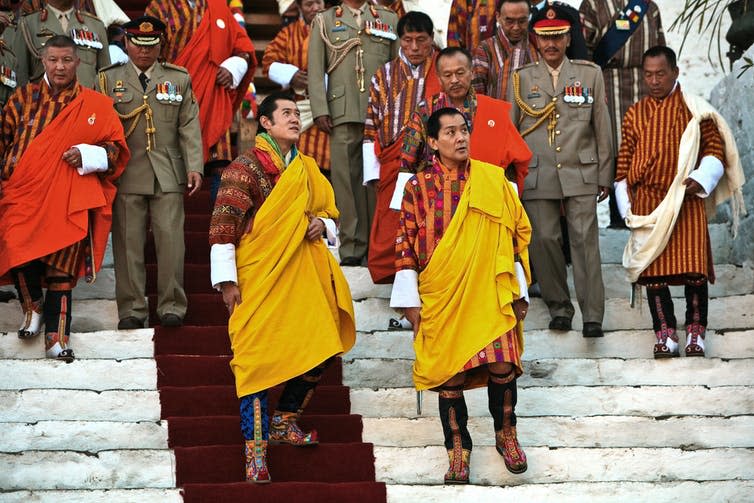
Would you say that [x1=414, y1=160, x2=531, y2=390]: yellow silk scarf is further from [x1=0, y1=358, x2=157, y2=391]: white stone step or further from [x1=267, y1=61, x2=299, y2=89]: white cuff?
[x1=267, y1=61, x2=299, y2=89]: white cuff

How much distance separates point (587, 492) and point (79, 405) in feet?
7.89

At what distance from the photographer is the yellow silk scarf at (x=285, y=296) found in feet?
23.2

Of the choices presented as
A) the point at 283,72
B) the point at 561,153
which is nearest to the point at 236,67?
the point at 283,72

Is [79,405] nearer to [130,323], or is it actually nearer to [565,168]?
[130,323]

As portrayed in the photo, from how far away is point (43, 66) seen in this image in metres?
9.05

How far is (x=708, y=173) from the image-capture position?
845 centimetres

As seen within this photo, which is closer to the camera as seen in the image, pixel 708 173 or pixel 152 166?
pixel 708 173

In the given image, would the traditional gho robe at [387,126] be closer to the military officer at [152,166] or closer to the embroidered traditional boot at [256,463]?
the military officer at [152,166]

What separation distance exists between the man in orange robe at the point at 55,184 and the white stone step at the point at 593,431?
1.81 meters

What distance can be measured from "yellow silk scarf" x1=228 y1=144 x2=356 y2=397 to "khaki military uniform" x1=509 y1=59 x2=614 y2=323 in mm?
1699

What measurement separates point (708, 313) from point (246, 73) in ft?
9.97

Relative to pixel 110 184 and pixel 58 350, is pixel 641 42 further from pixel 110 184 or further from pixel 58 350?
pixel 58 350

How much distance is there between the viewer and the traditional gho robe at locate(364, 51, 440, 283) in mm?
8750

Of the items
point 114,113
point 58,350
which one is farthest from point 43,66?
point 58,350
